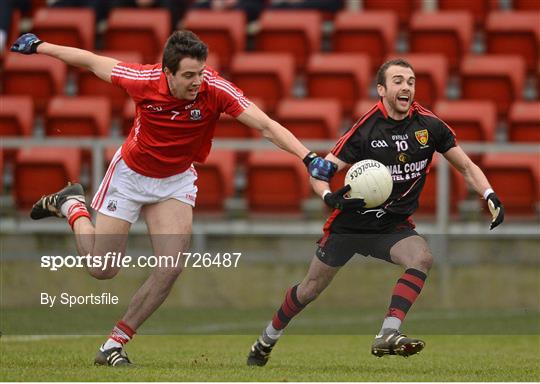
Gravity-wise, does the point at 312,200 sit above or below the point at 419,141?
below

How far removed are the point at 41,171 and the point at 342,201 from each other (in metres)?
6.79

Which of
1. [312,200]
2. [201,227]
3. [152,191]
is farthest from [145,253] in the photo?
[152,191]

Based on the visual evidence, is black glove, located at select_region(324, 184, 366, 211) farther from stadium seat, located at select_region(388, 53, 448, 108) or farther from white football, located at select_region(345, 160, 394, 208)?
stadium seat, located at select_region(388, 53, 448, 108)

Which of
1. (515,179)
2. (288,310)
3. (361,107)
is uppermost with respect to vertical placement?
(361,107)

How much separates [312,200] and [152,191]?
5.45 metres

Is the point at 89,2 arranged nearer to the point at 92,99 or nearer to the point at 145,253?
the point at 92,99

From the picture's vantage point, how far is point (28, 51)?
9641mm

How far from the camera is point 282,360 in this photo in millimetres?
10594

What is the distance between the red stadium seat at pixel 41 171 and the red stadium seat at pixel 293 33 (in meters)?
4.24

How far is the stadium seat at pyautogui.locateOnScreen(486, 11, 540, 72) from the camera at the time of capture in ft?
60.0

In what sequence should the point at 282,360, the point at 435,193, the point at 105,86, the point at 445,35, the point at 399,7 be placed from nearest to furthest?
the point at 282,360 → the point at 435,193 → the point at 105,86 → the point at 445,35 → the point at 399,7

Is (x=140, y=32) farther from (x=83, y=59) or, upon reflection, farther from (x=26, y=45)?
(x=83, y=59)

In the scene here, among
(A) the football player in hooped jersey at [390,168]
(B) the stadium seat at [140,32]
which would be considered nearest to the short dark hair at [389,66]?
(A) the football player in hooped jersey at [390,168]

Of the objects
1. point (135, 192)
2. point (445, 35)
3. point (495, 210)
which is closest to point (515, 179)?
point (445, 35)
